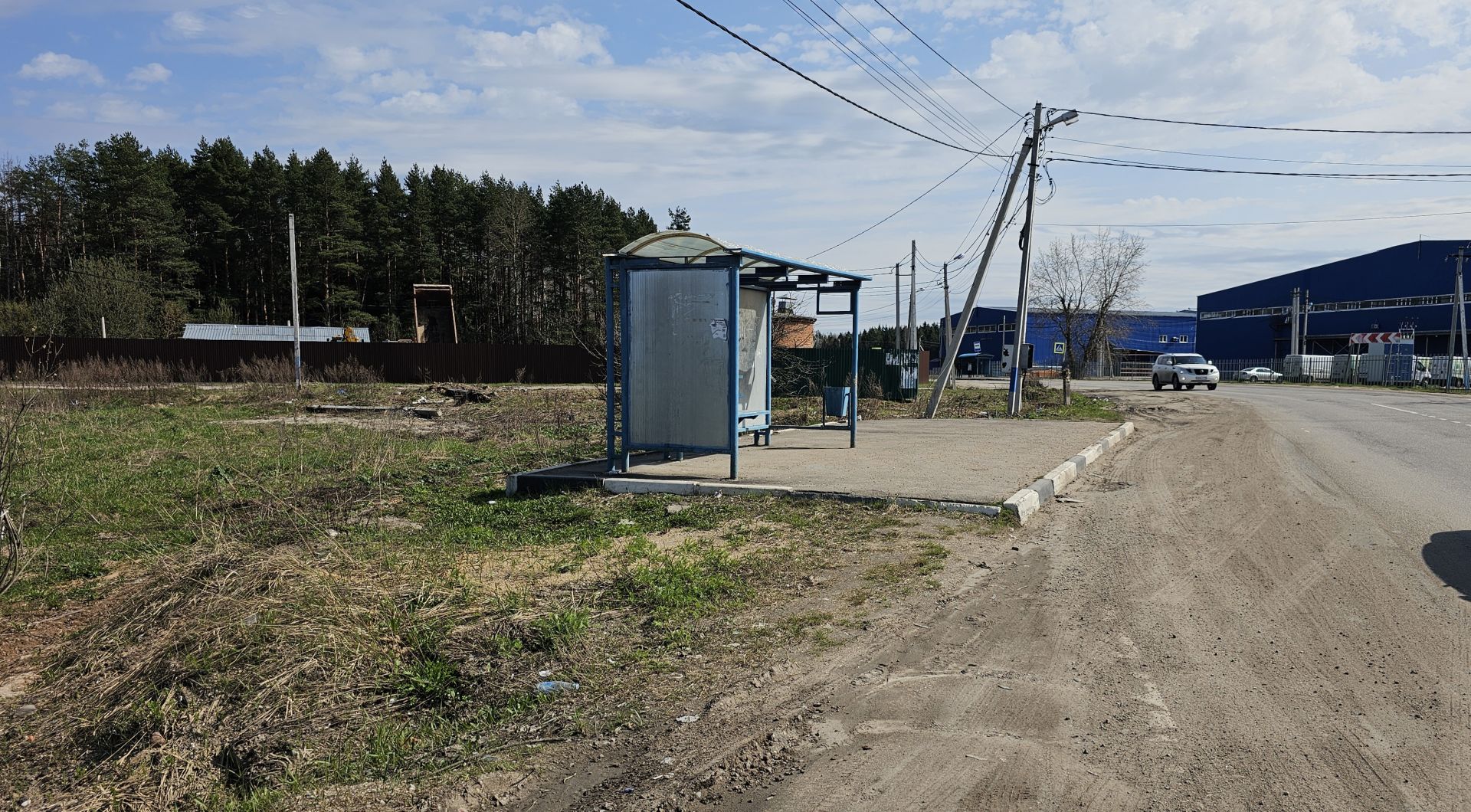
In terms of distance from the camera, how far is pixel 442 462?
12336 millimetres

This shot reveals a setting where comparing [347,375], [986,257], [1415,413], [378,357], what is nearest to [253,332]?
[378,357]

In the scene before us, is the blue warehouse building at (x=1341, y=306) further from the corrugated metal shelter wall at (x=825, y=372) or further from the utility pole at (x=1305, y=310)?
the corrugated metal shelter wall at (x=825, y=372)

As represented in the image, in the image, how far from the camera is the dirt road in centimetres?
321

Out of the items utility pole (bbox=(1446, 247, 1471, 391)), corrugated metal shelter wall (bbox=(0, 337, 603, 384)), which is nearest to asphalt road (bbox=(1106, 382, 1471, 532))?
utility pole (bbox=(1446, 247, 1471, 391))

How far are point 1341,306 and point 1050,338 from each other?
2135 cm

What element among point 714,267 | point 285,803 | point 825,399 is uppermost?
point 714,267

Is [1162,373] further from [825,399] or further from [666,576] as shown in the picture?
[666,576]

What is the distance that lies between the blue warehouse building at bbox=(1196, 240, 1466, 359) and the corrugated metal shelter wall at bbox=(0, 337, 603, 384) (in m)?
53.9

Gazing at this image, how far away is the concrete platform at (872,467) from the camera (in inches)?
360

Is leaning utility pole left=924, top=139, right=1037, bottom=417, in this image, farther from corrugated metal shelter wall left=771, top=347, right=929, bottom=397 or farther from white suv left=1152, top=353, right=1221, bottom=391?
white suv left=1152, top=353, right=1221, bottom=391

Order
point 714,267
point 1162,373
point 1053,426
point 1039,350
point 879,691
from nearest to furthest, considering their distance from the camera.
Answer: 1. point 879,691
2. point 714,267
3. point 1053,426
4. point 1162,373
5. point 1039,350

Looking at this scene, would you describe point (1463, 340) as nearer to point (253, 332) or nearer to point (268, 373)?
point (268, 373)

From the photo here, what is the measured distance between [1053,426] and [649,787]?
53.8ft

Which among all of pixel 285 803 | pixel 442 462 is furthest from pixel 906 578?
pixel 442 462
